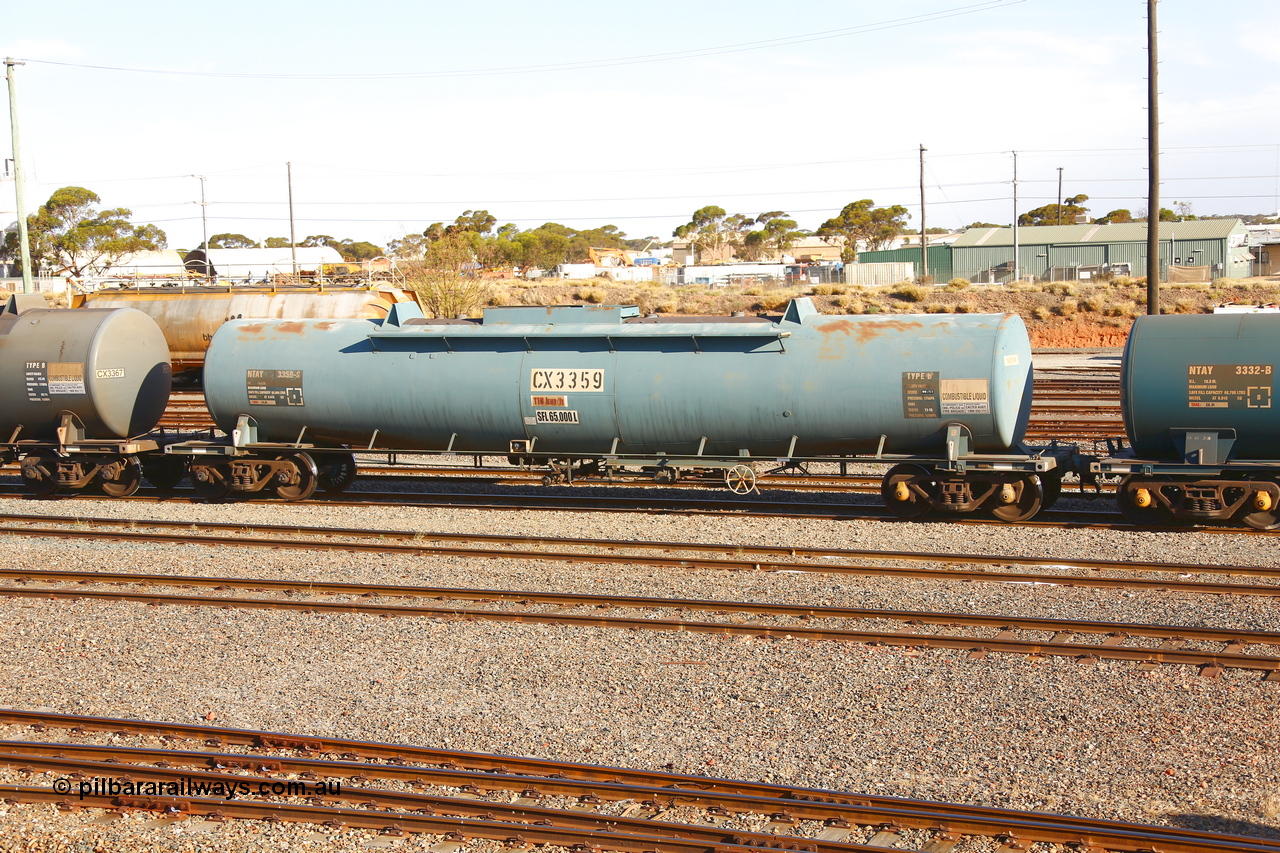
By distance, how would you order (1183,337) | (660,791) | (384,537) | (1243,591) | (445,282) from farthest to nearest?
1. (445,282)
2. (384,537)
3. (1183,337)
4. (1243,591)
5. (660,791)

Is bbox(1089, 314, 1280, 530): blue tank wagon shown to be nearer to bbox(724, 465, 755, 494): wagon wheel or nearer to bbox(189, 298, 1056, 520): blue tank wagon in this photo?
bbox(189, 298, 1056, 520): blue tank wagon

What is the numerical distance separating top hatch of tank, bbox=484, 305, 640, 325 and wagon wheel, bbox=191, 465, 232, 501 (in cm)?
562

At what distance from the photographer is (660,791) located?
7172 millimetres

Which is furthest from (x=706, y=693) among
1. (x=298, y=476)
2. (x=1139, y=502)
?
(x=298, y=476)

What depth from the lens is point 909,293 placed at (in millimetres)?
54500

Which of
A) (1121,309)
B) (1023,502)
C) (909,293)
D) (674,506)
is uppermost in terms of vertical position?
(909,293)

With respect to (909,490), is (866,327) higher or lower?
higher

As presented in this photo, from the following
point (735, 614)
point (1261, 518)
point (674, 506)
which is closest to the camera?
point (735, 614)

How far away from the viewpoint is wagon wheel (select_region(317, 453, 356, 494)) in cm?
1831

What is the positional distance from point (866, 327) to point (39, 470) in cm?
1462

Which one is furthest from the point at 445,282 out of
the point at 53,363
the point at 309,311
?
the point at 53,363

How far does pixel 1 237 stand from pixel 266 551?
86536 mm

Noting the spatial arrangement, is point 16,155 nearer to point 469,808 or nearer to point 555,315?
point 555,315

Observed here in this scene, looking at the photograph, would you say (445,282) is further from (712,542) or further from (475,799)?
(475,799)
